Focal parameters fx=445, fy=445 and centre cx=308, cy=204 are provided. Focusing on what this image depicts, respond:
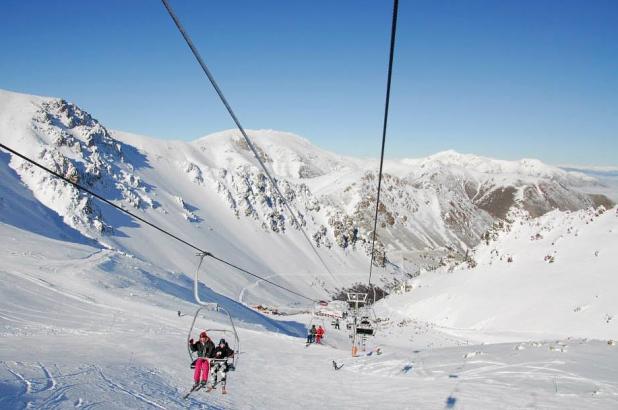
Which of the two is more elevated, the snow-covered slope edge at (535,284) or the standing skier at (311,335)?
the snow-covered slope edge at (535,284)

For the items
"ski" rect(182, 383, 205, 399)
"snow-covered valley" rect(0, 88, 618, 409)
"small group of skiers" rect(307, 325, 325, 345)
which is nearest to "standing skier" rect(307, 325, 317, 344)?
"small group of skiers" rect(307, 325, 325, 345)

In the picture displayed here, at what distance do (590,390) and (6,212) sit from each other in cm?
11371

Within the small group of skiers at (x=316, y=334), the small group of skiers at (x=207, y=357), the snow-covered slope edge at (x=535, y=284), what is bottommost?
the small group of skiers at (x=316, y=334)

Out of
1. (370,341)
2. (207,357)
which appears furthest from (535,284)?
(207,357)

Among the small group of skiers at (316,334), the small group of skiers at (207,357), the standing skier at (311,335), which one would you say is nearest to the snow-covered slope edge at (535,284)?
the small group of skiers at (316,334)

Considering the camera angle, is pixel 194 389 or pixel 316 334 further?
pixel 316 334

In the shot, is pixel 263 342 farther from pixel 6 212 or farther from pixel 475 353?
pixel 6 212

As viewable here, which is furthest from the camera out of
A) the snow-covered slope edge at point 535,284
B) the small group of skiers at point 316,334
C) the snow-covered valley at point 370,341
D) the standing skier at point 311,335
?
the small group of skiers at point 316,334

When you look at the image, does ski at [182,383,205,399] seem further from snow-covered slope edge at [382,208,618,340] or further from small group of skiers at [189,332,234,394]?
snow-covered slope edge at [382,208,618,340]

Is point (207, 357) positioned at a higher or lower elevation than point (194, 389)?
higher

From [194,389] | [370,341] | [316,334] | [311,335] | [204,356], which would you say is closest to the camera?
[204,356]

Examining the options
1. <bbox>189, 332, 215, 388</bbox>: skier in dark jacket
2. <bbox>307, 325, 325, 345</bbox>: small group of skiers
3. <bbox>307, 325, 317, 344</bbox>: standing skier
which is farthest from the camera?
<bbox>307, 325, 325, 345</bbox>: small group of skiers

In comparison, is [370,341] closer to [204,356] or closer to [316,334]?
[316,334]

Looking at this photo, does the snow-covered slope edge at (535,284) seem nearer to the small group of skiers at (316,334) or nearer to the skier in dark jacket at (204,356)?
the small group of skiers at (316,334)
